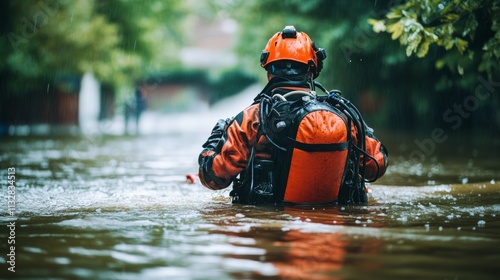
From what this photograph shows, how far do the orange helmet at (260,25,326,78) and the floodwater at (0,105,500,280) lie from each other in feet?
4.35

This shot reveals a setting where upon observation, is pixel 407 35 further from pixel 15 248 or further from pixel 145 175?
pixel 15 248

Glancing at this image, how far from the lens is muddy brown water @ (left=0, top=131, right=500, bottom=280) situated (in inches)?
158

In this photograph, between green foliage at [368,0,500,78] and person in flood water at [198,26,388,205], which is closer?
person in flood water at [198,26,388,205]

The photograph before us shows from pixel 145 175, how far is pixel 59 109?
27141 mm

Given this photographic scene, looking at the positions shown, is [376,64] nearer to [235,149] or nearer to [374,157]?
[374,157]

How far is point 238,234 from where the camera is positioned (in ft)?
16.8

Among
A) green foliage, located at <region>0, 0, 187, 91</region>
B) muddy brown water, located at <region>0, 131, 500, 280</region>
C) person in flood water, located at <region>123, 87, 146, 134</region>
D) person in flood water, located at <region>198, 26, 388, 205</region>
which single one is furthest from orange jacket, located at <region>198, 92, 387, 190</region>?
person in flood water, located at <region>123, 87, 146, 134</region>

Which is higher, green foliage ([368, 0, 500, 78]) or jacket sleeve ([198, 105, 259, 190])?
green foliage ([368, 0, 500, 78])

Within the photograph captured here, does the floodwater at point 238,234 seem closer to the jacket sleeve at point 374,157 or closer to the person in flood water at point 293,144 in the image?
the person in flood water at point 293,144

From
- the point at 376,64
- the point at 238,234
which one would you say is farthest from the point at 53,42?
the point at 238,234

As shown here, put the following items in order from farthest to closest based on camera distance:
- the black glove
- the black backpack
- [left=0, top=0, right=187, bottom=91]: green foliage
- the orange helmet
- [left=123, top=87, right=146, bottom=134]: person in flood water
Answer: [left=123, top=87, right=146, bottom=134]: person in flood water
[left=0, top=0, right=187, bottom=91]: green foliage
the orange helmet
the black glove
the black backpack

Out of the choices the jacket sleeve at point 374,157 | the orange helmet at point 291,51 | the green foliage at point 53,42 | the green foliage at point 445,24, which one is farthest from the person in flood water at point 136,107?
the jacket sleeve at point 374,157

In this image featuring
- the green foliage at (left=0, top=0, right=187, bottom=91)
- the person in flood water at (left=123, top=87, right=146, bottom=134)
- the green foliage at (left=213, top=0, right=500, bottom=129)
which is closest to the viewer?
the green foliage at (left=213, top=0, right=500, bottom=129)

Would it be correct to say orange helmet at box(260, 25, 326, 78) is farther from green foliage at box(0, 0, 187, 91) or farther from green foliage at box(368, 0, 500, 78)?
green foliage at box(0, 0, 187, 91)
